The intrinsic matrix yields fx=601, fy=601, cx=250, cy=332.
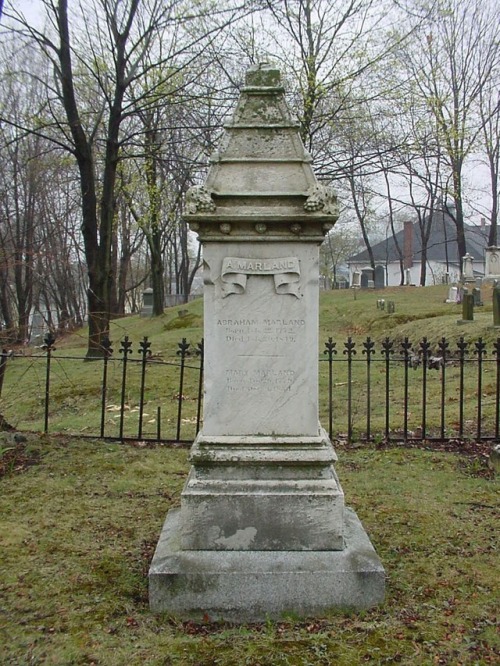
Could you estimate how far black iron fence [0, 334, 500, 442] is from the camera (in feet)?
23.8

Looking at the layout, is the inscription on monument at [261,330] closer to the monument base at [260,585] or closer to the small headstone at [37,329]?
the monument base at [260,585]

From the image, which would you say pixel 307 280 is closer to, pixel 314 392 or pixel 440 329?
pixel 314 392

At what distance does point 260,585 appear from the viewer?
353cm

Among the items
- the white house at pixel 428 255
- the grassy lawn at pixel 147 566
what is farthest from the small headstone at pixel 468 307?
the white house at pixel 428 255

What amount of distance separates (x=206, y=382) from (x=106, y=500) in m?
2.09

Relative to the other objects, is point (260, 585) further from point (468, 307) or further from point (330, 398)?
point (468, 307)

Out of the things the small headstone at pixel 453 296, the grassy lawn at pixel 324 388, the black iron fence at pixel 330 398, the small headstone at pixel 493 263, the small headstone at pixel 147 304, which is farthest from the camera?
the small headstone at pixel 147 304

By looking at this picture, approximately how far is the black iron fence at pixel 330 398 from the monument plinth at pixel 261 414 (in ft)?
7.88

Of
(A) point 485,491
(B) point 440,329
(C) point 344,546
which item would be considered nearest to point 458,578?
(C) point 344,546

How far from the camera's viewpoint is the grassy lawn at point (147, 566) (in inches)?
123

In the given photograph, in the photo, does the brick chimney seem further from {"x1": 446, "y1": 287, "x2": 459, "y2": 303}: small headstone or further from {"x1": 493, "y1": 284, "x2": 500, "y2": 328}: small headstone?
{"x1": 493, "y1": 284, "x2": 500, "y2": 328}: small headstone

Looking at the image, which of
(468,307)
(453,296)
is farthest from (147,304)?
(468,307)

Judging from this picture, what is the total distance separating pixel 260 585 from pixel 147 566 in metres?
0.88

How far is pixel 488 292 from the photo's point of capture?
22.9 metres
